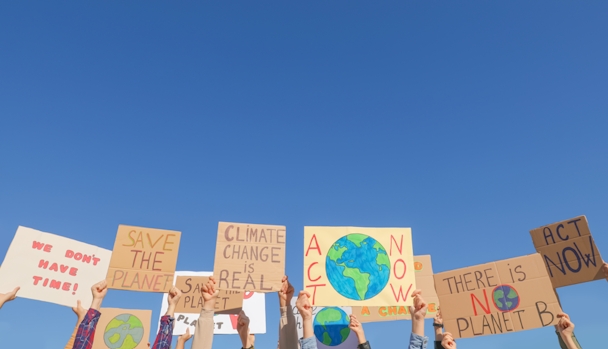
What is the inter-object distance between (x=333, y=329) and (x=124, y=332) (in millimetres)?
4001

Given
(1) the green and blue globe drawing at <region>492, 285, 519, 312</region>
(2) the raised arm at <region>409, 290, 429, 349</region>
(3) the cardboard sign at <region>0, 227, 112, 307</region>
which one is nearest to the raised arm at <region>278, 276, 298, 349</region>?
(2) the raised arm at <region>409, 290, 429, 349</region>

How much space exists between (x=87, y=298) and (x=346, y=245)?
13.5ft

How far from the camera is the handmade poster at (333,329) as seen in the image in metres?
6.59

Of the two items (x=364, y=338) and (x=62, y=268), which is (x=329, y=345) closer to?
(x=364, y=338)

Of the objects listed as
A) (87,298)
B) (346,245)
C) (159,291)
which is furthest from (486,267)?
(87,298)

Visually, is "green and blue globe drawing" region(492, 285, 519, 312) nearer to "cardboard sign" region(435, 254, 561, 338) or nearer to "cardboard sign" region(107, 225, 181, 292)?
"cardboard sign" region(435, 254, 561, 338)

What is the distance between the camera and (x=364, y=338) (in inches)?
142

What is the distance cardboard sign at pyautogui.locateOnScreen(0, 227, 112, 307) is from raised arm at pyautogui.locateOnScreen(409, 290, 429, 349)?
5226 millimetres

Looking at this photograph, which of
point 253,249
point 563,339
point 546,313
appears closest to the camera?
point 563,339

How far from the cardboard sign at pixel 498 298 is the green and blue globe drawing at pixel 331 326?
174 centimetres

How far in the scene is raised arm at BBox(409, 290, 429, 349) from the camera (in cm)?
320

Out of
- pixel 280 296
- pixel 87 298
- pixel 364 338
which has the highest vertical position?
pixel 87 298

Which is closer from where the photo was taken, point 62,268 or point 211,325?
point 211,325

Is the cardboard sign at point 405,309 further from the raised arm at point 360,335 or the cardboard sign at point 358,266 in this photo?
the raised arm at point 360,335
